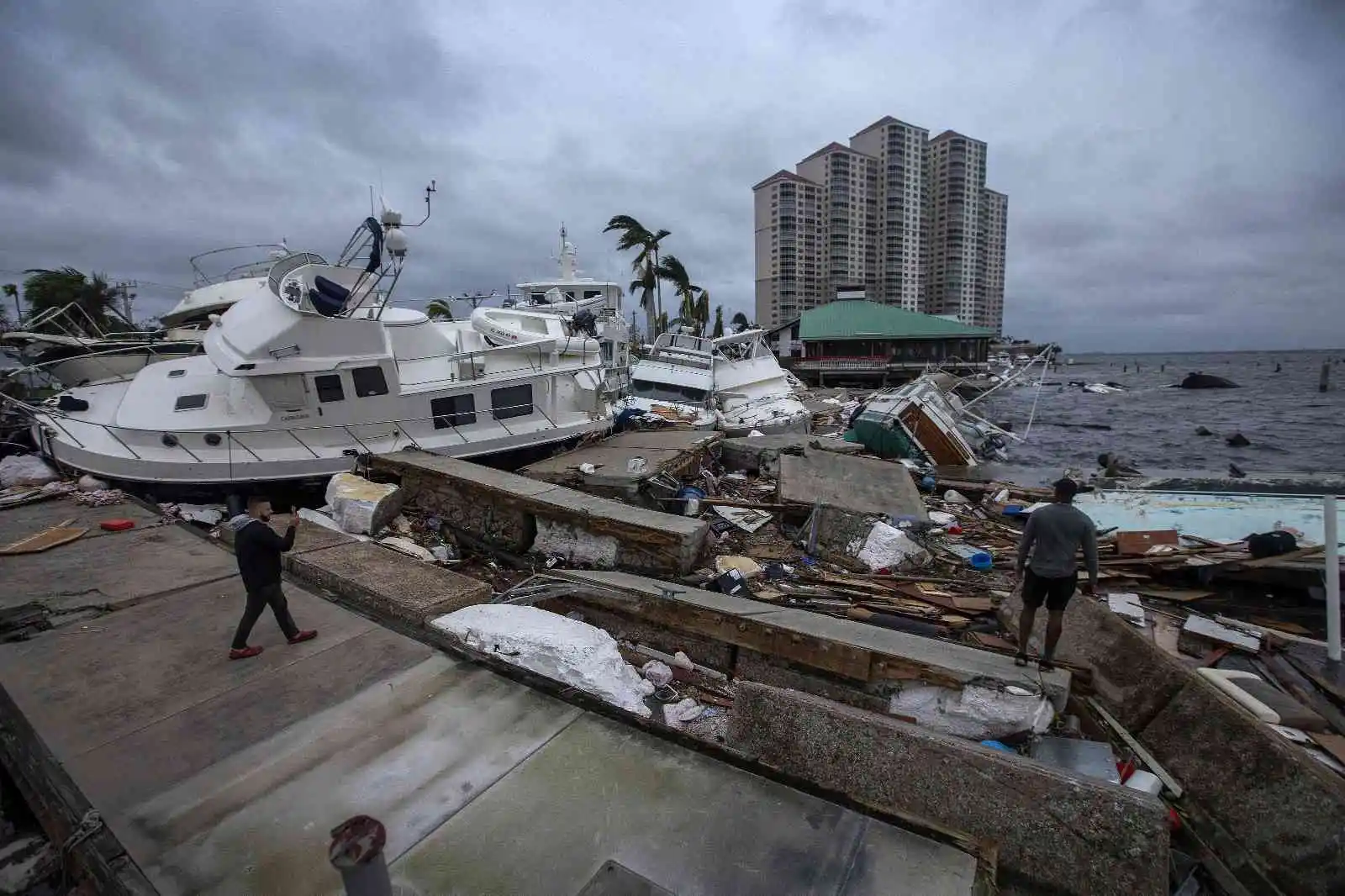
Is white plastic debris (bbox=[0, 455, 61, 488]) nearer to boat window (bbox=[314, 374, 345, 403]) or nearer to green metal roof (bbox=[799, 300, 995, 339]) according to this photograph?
boat window (bbox=[314, 374, 345, 403])

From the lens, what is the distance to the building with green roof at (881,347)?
45969 mm

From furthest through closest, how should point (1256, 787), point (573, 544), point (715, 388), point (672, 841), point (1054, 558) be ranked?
point (715, 388)
point (573, 544)
point (1054, 558)
point (1256, 787)
point (672, 841)

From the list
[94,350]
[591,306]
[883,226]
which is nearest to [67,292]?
[94,350]

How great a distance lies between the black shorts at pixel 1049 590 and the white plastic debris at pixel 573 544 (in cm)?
404

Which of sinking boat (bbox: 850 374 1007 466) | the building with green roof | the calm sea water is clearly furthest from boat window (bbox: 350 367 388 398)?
the building with green roof

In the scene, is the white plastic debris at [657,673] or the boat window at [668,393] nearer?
the white plastic debris at [657,673]

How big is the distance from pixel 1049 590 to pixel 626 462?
6915 millimetres

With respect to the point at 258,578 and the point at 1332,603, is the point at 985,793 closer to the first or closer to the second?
the point at 258,578

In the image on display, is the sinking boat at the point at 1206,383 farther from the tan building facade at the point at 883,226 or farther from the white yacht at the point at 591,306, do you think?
the white yacht at the point at 591,306

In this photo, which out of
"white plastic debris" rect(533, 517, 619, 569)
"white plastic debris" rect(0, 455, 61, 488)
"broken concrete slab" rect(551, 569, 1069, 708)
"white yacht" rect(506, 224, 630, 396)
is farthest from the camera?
"white yacht" rect(506, 224, 630, 396)

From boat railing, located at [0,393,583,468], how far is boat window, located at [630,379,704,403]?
940cm

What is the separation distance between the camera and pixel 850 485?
9422 millimetres

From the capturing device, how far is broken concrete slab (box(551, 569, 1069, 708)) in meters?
3.69

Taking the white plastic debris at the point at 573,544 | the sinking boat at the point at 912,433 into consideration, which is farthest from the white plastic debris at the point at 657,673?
the sinking boat at the point at 912,433
